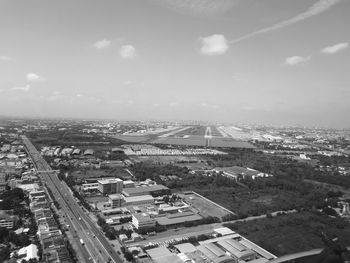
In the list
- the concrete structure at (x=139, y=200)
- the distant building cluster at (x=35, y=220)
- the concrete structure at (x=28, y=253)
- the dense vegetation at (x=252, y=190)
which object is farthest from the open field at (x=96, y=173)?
the concrete structure at (x=28, y=253)

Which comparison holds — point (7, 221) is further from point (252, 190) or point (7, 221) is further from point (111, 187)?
point (252, 190)

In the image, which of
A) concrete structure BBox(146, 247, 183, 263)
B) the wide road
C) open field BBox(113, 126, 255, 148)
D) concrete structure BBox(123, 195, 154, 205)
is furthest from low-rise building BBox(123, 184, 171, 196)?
open field BBox(113, 126, 255, 148)

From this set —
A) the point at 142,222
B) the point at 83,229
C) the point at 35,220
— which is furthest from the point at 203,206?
the point at 35,220

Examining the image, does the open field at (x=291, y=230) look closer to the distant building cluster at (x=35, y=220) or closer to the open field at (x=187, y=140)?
the distant building cluster at (x=35, y=220)

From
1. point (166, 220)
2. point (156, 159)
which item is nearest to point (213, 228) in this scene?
point (166, 220)

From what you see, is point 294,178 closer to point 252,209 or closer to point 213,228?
point 252,209

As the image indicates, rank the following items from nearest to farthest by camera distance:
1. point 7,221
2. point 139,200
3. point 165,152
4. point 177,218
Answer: point 7,221, point 177,218, point 139,200, point 165,152
